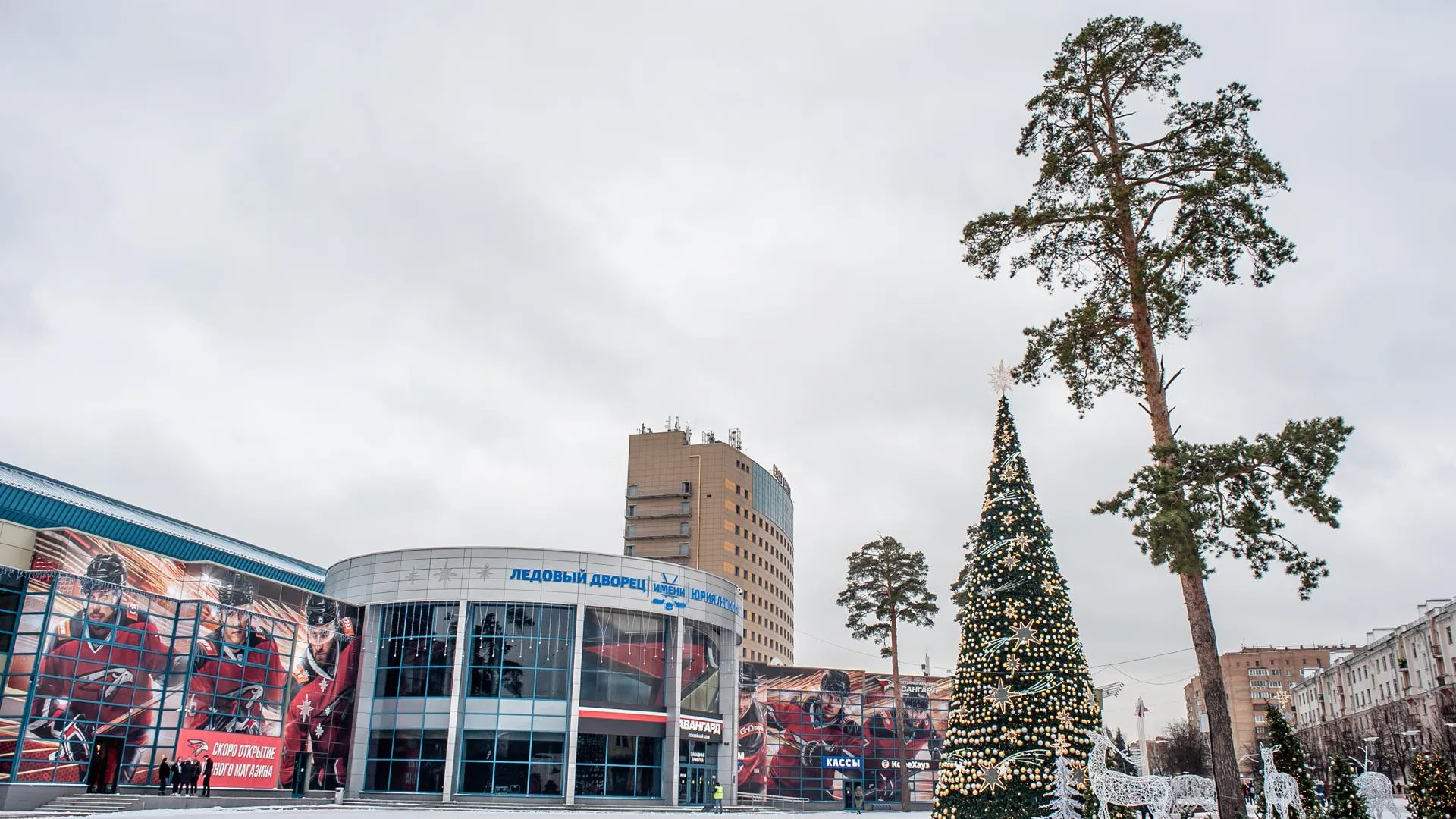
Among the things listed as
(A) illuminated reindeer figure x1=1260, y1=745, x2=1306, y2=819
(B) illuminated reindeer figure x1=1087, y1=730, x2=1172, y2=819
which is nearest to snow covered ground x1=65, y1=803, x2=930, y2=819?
(B) illuminated reindeer figure x1=1087, y1=730, x2=1172, y2=819

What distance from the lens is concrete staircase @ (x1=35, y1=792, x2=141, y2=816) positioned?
26.5 metres

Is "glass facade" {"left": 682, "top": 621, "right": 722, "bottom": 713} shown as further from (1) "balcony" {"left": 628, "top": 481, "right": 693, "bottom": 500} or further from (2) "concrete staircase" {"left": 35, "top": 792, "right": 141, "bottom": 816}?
(1) "balcony" {"left": 628, "top": 481, "right": 693, "bottom": 500}

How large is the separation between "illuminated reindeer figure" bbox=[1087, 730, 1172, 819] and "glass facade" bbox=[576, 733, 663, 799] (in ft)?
94.9

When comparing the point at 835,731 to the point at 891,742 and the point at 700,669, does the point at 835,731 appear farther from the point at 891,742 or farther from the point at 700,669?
the point at 700,669

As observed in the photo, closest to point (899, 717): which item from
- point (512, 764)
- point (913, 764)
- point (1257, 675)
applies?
point (913, 764)

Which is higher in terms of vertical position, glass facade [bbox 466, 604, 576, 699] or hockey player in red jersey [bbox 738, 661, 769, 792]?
glass facade [bbox 466, 604, 576, 699]

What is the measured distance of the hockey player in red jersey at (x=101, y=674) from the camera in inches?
1130

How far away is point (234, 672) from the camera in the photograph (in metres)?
35.8

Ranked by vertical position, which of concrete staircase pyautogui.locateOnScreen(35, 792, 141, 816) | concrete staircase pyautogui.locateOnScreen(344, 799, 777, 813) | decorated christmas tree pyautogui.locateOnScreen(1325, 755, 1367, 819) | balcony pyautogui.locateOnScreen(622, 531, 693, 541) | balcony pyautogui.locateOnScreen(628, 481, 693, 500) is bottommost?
concrete staircase pyautogui.locateOnScreen(344, 799, 777, 813)

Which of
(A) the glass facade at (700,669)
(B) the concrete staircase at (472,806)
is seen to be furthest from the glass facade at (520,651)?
(A) the glass facade at (700,669)

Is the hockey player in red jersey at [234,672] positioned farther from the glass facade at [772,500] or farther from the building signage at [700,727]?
the glass facade at [772,500]

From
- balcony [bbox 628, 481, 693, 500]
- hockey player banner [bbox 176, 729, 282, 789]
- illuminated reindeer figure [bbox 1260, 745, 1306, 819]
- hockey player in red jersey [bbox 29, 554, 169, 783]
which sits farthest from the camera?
balcony [bbox 628, 481, 693, 500]

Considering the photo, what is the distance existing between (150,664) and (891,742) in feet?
154

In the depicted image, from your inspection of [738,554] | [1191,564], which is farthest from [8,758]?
[738,554]
